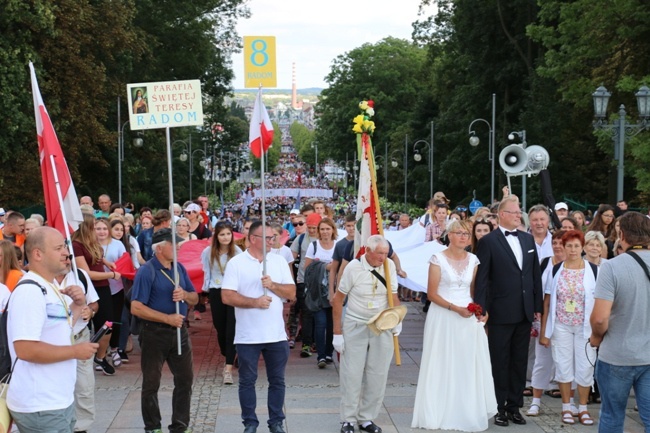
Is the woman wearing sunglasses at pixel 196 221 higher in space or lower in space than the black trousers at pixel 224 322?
higher

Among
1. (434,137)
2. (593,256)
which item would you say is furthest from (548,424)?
(434,137)

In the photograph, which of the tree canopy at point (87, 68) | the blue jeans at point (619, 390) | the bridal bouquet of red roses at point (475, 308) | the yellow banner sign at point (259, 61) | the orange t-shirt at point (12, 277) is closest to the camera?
the blue jeans at point (619, 390)

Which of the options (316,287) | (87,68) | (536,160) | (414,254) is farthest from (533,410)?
(87,68)

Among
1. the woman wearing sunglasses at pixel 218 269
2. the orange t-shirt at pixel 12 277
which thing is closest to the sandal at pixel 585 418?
the woman wearing sunglasses at pixel 218 269

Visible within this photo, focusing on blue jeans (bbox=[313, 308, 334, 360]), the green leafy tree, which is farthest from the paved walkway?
the green leafy tree

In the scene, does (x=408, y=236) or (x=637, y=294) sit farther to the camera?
(x=408, y=236)

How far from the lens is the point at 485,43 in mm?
53312

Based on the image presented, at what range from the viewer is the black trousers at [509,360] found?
9484 mm

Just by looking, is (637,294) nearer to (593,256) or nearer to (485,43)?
(593,256)

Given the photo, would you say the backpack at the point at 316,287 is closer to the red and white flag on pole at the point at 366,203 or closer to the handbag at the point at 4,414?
the red and white flag on pole at the point at 366,203

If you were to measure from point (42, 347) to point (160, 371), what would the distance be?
10.5 feet

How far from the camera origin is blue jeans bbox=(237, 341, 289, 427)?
8695 millimetres

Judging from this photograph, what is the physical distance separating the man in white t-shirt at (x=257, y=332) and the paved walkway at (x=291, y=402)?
0.53 meters

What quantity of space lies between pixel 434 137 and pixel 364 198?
5728 centimetres
